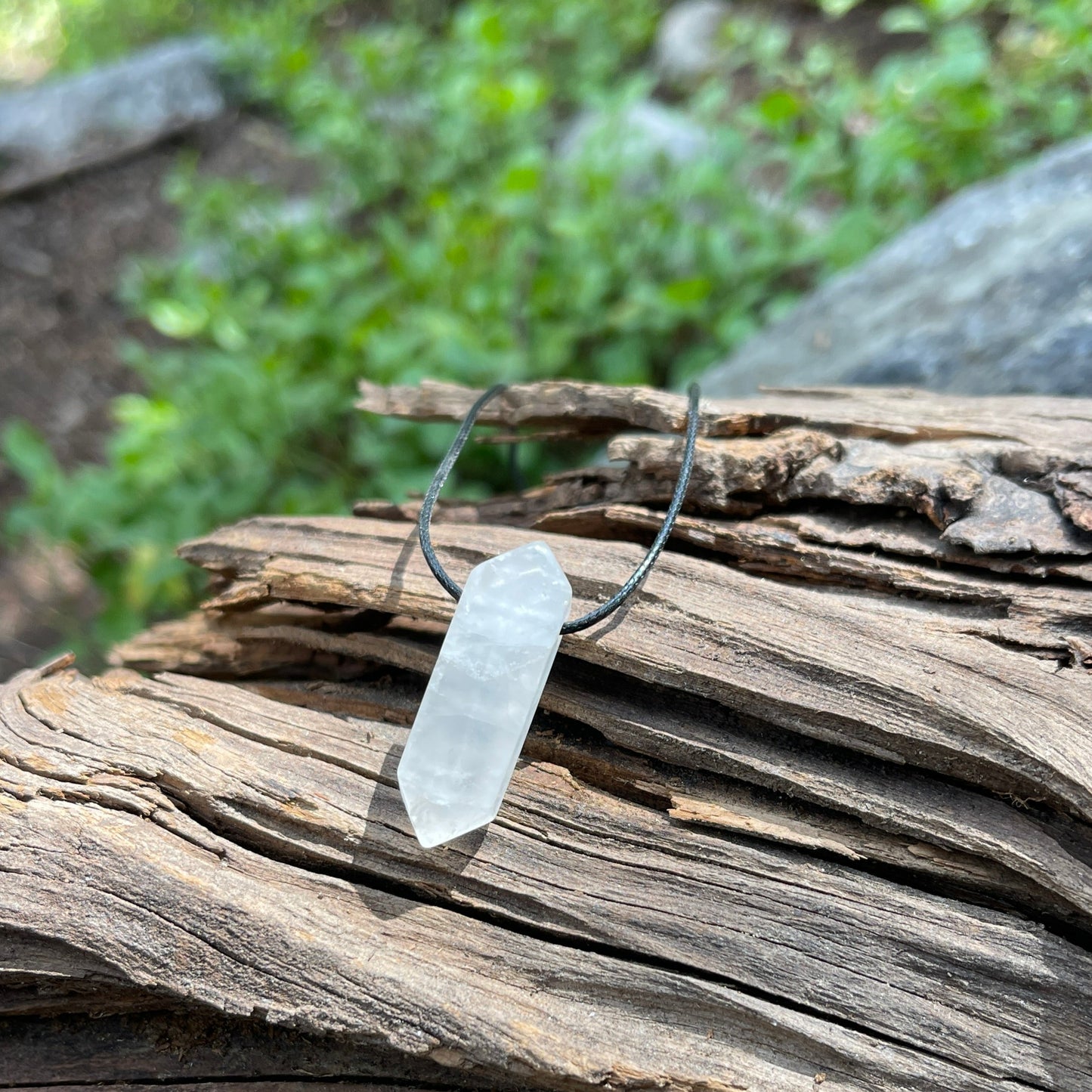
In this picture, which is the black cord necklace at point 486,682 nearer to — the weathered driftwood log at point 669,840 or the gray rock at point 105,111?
the weathered driftwood log at point 669,840

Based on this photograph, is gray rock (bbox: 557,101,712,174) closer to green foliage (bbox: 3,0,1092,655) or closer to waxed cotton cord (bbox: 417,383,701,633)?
green foliage (bbox: 3,0,1092,655)

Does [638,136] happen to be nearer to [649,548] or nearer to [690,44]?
[690,44]

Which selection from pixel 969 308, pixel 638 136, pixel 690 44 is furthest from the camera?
→ pixel 690 44

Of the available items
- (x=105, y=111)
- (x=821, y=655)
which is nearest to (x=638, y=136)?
(x=821, y=655)

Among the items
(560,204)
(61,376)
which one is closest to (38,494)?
(61,376)

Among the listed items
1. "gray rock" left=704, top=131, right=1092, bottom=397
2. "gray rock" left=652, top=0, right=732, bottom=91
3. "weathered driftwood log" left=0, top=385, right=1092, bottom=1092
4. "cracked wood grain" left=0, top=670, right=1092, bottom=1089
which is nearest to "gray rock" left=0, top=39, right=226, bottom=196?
"gray rock" left=652, top=0, right=732, bottom=91

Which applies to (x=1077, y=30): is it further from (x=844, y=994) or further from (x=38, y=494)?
(x=38, y=494)

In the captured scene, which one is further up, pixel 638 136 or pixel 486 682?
pixel 638 136
